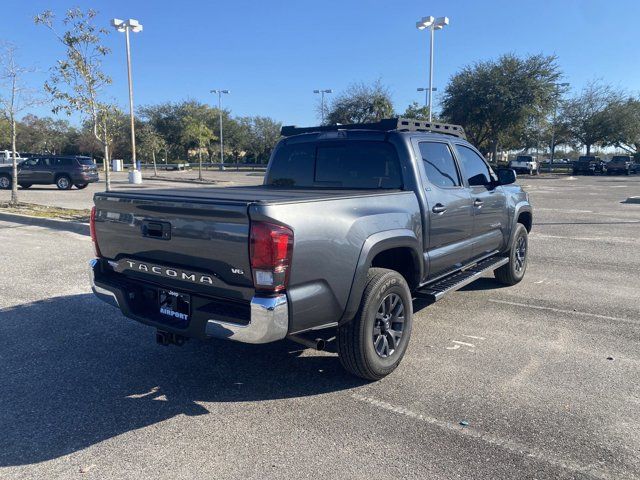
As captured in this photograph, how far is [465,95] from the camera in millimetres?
40375

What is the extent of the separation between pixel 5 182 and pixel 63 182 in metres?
2.95

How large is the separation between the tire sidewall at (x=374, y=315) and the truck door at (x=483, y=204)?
5.50 feet

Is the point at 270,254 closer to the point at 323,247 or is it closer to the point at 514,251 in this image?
the point at 323,247

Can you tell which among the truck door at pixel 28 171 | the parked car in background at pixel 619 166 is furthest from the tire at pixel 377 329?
the parked car in background at pixel 619 166

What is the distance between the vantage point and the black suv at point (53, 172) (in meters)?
23.0

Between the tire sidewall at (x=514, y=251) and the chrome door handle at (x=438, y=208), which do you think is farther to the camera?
the tire sidewall at (x=514, y=251)

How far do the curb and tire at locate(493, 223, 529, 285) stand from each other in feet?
27.4

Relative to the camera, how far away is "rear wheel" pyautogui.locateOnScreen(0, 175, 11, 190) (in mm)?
23750

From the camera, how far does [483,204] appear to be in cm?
553

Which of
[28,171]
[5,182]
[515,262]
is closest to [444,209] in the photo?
[515,262]

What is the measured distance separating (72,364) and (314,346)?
86.5 inches

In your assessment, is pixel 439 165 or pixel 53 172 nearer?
pixel 439 165

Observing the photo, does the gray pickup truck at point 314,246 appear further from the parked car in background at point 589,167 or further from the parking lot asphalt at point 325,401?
the parked car in background at point 589,167

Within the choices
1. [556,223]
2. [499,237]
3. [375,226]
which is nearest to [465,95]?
[556,223]
